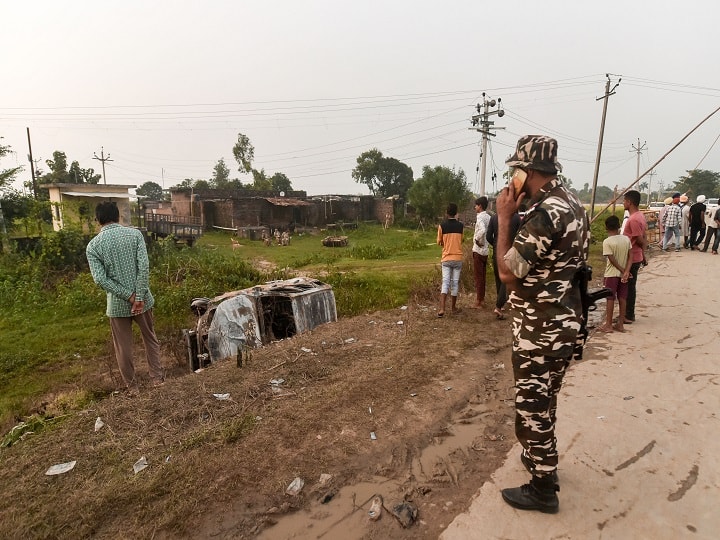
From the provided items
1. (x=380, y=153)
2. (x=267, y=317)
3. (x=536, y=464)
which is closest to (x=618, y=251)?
(x=536, y=464)

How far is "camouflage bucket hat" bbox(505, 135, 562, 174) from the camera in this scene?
83.3 inches

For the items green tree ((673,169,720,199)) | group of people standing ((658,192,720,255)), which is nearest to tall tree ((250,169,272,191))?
group of people standing ((658,192,720,255))

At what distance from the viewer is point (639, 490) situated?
2.40 m

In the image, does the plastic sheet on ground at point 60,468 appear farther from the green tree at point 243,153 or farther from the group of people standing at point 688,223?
the green tree at point 243,153

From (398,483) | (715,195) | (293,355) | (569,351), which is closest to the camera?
(569,351)

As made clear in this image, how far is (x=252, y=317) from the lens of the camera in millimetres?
5488

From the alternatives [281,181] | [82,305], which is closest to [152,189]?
[281,181]

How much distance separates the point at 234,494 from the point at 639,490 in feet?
7.49

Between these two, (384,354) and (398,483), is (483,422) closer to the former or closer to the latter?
(398,483)

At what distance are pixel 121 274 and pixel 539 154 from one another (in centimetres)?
359

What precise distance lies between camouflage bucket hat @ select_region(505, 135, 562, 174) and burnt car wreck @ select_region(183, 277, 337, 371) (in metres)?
3.27

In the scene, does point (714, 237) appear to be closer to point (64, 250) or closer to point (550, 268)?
point (550, 268)

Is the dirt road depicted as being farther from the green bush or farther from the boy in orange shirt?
the green bush

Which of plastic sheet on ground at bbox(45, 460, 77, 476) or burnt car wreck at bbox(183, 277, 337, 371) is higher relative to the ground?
burnt car wreck at bbox(183, 277, 337, 371)
